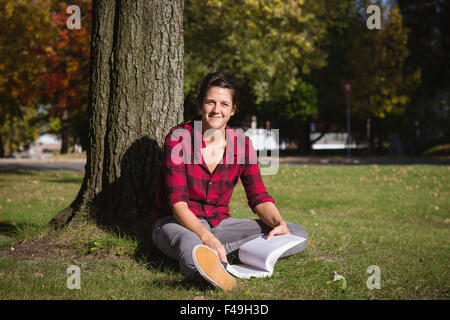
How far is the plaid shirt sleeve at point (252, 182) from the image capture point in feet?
13.9

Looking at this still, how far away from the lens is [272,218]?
4.15 metres

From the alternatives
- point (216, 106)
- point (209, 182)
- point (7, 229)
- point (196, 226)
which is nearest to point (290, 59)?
point (7, 229)

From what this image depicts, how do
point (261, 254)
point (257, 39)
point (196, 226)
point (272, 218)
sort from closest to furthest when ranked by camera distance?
point (196, 226) → point (261, 254) → point (272, 218) → point (257, 39)

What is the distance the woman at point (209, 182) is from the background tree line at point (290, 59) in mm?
7744

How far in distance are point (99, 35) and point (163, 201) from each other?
1996 millimetres

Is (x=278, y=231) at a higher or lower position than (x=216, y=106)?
lower

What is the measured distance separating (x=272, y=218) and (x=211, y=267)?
106 centimetres

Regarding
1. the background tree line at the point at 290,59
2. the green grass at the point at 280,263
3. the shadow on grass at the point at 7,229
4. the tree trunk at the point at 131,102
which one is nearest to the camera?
the green grass at the point at 280,263

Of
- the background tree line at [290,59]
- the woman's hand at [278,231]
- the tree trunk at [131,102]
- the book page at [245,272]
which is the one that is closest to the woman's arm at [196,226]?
the book page at [245,272]

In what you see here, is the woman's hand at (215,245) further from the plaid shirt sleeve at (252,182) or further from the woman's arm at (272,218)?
the plaid shirt sleeve at (252,182)

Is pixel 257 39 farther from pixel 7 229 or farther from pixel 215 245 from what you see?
pixel 215 245

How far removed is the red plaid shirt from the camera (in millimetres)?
3900

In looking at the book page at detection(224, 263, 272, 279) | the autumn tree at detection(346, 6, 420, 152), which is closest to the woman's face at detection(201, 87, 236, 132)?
the book page at detection(224, 263, 272, 279)
